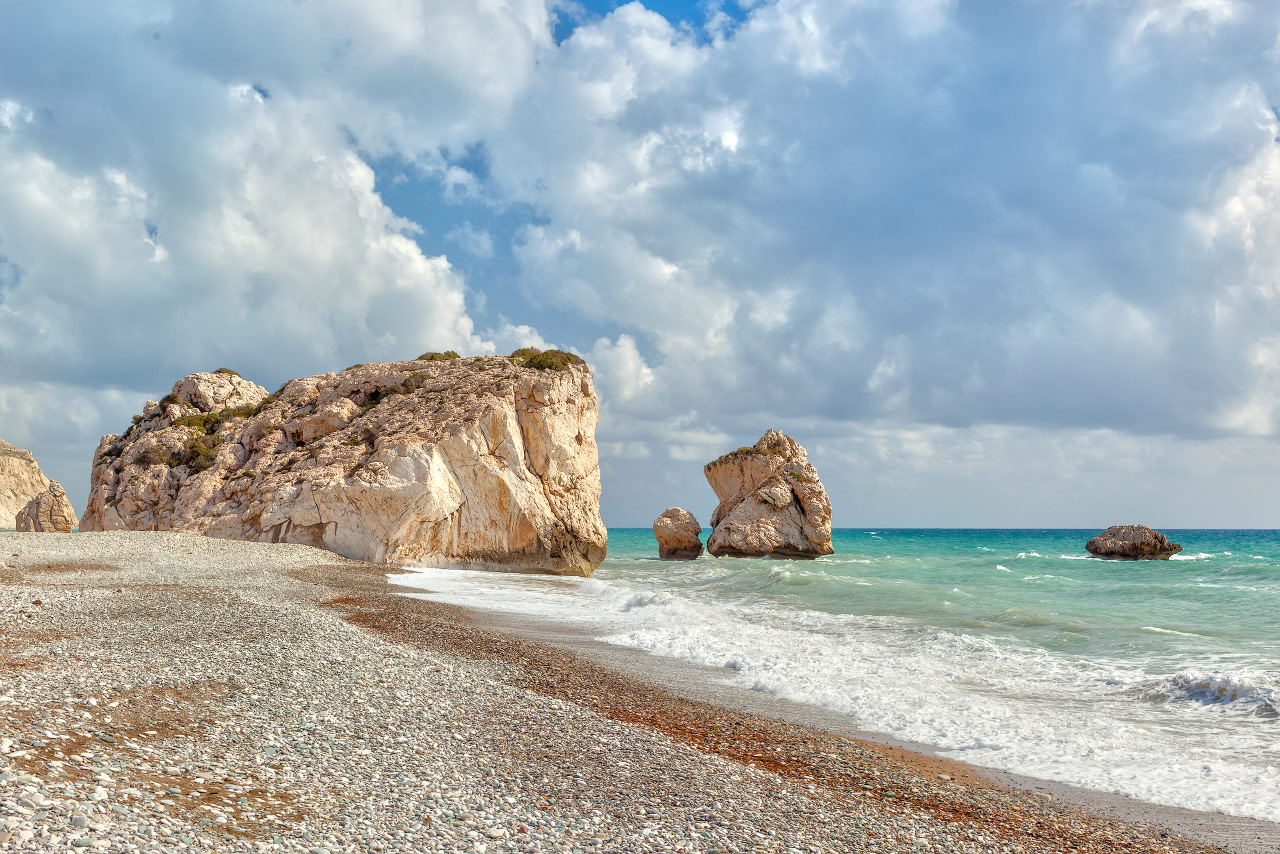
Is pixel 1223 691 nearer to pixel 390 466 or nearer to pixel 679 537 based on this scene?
pixel 390 466

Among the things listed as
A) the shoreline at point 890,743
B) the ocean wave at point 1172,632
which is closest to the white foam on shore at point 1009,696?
the ocean wave at point 1172,632

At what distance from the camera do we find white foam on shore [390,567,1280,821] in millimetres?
8281

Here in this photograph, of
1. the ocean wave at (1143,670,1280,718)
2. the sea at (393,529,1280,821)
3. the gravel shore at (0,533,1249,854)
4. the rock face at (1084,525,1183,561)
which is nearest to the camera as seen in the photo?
the gravel shore at (0,533,1249,854)

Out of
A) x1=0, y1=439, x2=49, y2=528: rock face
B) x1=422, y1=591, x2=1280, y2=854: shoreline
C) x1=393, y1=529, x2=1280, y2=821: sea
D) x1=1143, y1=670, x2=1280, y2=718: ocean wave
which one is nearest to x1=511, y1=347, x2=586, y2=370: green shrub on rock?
x1=393, y1=529, x2=1280, y2=821: sea

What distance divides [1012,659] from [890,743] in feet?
22.7

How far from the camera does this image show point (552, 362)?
37344mm

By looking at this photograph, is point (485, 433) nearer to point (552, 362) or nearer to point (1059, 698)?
point (552, 362)

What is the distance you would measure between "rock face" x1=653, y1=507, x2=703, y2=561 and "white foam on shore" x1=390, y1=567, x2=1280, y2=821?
34.5m

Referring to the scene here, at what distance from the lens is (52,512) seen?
42.1 m

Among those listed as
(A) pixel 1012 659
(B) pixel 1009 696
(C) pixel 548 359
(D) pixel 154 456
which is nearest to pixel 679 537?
(C) pixel 548 359

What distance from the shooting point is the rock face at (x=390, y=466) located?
30672mm

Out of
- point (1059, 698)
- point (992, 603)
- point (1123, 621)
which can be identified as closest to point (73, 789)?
point (1059, 698)

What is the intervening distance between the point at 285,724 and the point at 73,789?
250 cm

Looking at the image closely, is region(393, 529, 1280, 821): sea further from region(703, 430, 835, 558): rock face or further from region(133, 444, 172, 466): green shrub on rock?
region(703, 430, 835, 558): rock face
